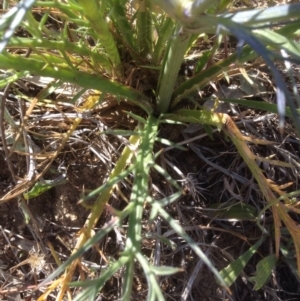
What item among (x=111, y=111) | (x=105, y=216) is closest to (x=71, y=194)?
(x=105, y=216)

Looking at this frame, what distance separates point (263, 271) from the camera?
113 cm

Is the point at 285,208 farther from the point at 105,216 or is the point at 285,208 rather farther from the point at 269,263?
the point at 105,216

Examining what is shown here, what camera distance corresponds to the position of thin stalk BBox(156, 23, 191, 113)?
899mm

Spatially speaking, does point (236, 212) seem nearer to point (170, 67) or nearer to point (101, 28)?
point (170, 67)

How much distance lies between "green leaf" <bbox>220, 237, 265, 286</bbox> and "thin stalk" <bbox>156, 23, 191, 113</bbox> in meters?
0.37

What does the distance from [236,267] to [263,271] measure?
0.06 metres

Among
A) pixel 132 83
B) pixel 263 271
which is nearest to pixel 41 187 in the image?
pixel 132 83

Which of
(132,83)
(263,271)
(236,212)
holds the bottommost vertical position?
(263,271)

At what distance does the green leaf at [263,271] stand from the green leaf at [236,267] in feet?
0.10

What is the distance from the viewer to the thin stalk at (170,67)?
0.90m

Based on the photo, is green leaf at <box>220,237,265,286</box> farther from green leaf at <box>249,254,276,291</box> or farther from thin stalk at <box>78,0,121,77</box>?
thin stalk at <box>78,0,121,77</box>

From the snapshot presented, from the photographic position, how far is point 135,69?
3.63ft

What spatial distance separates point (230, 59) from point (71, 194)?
0.48m

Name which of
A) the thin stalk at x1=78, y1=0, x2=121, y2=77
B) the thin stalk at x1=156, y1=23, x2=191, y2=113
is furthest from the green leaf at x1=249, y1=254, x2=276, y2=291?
the thin stalk at x1=78, y1=0, x2=121, y2=77
